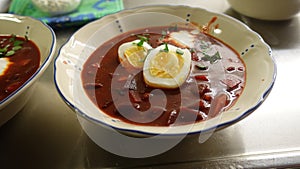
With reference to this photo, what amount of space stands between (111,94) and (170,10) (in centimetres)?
44

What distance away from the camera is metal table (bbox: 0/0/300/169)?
906mm

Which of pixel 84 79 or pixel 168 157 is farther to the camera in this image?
pixel 84 79

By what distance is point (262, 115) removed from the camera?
1040 mm

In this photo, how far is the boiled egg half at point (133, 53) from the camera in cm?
108

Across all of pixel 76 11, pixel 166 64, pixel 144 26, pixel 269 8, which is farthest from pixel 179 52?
pixel 76 11

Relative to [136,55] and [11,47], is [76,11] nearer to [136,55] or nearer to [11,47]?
[11,47]

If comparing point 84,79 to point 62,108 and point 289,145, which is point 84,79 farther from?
point 289,145

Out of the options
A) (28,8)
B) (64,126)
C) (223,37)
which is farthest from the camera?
(28,8)

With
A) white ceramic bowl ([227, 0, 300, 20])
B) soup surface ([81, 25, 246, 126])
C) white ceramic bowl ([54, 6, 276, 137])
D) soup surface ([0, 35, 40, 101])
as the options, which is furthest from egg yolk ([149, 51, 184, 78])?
white ceramic bowl ([227, 0, 300, 20])

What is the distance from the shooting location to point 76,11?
154 cm

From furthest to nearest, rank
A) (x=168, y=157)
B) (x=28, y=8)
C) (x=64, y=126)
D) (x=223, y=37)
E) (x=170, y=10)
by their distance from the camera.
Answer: (x=28, y=8) → (x=170, y=10) → (x=223, y=37) → (x=64, y=126) → (x=168, y=157)

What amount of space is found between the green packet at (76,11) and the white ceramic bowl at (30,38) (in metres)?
0.20

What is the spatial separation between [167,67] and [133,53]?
4.8 inches

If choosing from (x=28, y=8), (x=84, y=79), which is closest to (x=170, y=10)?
(x=84, y=79)
